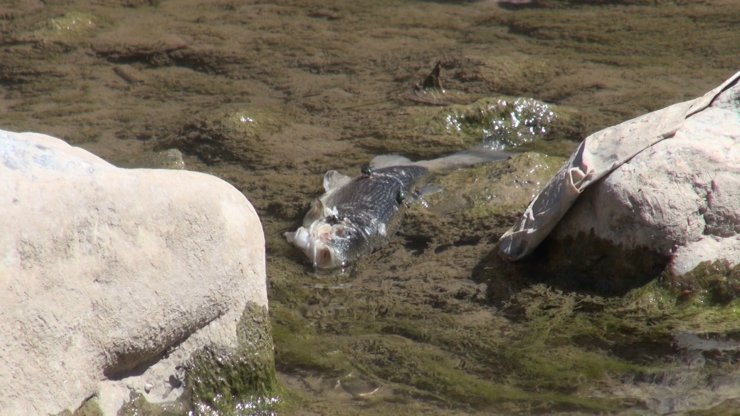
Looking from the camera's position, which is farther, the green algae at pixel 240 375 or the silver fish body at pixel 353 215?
the silver fish body at pixel 353 215

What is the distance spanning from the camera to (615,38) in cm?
796

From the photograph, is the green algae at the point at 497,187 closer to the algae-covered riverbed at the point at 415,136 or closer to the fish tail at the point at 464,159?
the algae-covered riverbed at the point at 415,136

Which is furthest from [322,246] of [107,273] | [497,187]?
[107,273]

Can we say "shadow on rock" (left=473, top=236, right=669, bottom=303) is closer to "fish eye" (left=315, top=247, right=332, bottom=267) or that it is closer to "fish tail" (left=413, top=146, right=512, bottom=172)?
"fish eye" (left=315, top=247, right=332, bottom=267)

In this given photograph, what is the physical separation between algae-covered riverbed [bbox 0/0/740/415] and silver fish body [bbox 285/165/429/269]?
0.10m

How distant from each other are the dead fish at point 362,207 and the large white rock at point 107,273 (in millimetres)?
1522

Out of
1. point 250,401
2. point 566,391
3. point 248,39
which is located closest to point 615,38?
point 248,39

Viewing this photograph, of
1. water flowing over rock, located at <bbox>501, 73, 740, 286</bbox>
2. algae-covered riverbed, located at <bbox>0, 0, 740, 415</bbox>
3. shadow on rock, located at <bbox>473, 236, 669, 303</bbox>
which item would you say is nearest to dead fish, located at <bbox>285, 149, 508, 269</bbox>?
algae-covered riverbed, located at <bbox>0, 0, 740, 415</bbox>

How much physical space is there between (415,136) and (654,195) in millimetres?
2500

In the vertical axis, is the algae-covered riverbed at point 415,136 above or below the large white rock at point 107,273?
below

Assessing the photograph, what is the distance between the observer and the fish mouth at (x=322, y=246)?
4941 mm

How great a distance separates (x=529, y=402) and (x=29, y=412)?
1.73 meters

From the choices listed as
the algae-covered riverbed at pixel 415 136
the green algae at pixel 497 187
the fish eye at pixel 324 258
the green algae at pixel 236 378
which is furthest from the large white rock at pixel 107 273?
the green algae at pixel 497 187

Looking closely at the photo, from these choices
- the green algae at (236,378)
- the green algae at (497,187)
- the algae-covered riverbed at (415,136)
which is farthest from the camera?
the green algae at (497,187)
